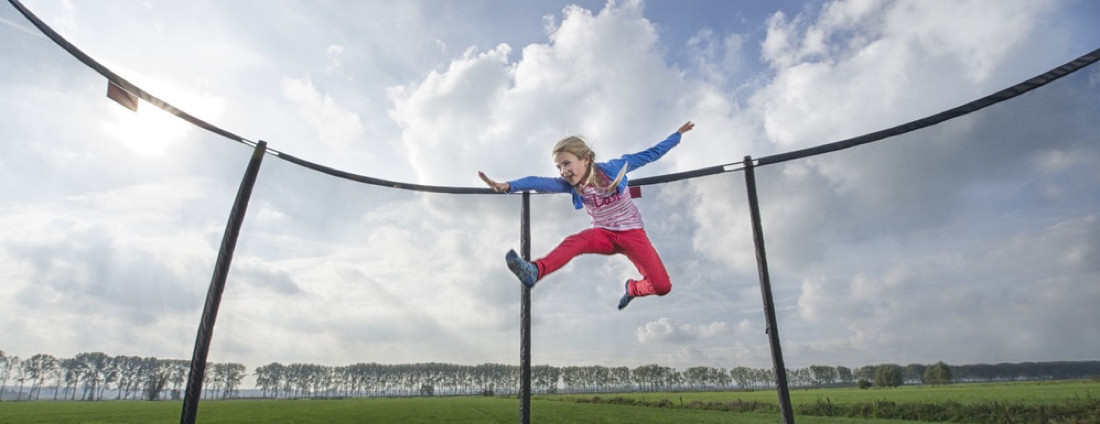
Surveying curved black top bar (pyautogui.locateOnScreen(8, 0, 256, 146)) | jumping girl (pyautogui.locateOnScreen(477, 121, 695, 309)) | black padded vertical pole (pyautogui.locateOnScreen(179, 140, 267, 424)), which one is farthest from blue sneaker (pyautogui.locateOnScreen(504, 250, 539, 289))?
curved black top bar (pyautogui.locateOnScreen(8, 0, 256, 146))

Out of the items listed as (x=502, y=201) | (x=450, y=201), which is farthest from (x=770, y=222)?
(x=450, y=201)

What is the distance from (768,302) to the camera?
257 cm

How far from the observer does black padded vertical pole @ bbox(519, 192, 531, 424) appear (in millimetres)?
2900

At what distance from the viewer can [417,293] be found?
3.28 m

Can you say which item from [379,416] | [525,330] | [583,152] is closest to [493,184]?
[583,152]

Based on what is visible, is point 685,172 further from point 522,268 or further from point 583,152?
point 522,268

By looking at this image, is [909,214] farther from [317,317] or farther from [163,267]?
[163,267]

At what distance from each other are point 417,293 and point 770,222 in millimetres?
2361

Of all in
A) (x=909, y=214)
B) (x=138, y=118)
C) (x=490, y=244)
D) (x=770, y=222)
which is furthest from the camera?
(x=490, y=244)

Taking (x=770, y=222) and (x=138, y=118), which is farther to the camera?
(x=770, y=222)

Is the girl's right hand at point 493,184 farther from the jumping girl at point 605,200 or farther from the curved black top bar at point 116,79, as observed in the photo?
the curved black top bar at point 116,79

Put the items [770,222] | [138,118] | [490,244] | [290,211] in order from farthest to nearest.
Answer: [490,244] → [290,211] → [770,222] → [138,118]

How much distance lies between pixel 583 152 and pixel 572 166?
0.09 metres

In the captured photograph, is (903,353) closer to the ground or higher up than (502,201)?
closer to the ground
